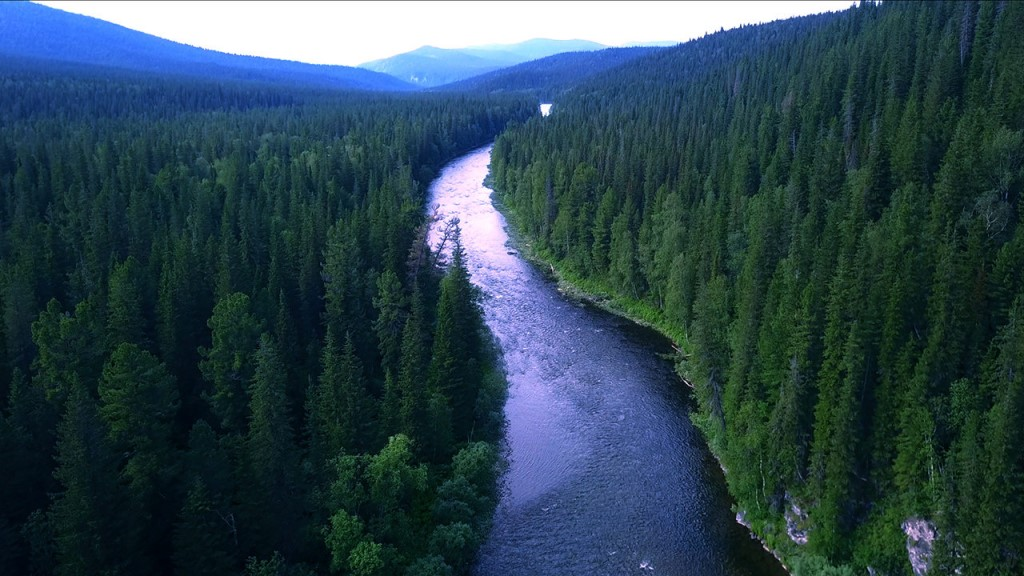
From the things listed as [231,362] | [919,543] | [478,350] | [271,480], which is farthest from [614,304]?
[271,480]

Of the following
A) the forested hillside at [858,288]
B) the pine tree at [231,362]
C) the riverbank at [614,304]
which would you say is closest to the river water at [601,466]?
the riverbank at [614,304]

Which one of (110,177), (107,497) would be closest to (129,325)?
(107,497)

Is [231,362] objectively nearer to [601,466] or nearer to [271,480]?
[271,480]

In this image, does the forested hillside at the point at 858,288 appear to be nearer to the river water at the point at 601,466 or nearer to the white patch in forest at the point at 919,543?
the white patch in forest at the point at 919,543

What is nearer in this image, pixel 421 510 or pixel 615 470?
pixel 421 510

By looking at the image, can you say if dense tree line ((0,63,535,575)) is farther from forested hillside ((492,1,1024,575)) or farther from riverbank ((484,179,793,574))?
forested hillside ((492,1,1024,575))

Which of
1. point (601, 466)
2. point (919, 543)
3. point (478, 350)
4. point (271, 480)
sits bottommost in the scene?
point (601, 466)

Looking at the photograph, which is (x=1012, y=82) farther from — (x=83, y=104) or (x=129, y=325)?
(x=83, y=104)
